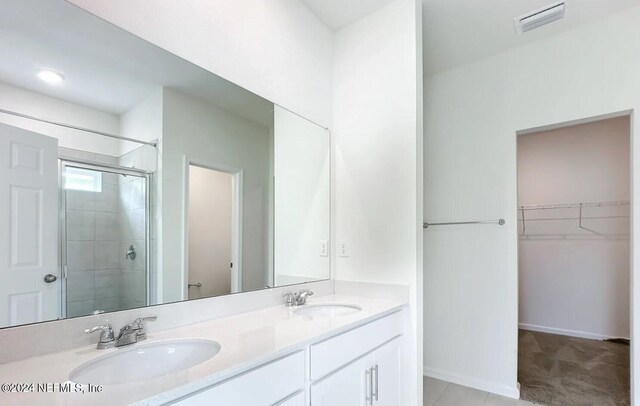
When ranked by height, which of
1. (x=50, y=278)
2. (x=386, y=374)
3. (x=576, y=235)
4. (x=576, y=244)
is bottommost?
(x=386, y=374)

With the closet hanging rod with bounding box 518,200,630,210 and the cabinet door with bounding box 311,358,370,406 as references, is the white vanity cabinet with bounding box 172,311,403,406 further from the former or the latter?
the closet hanging rod with bounding box 518,200,630,210

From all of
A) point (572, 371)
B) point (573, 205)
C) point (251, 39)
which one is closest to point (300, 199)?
point (251, 39)

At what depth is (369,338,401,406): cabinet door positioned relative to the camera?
1.60m

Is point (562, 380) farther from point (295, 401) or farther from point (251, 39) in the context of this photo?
point (251, 39)

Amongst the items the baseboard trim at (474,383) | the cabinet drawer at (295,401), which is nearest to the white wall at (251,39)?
the cabinet drawer at (295,401)

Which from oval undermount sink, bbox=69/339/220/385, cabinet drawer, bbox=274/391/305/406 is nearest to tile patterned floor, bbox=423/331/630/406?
cabinet drawer, bbox=274/391/305/406

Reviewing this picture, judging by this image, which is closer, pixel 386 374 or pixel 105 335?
pixel 105 335

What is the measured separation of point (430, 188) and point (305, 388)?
2168 mm

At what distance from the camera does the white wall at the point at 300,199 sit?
1.96m

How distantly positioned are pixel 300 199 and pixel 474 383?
6.62ft

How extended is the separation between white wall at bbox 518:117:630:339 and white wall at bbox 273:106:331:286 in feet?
10.5

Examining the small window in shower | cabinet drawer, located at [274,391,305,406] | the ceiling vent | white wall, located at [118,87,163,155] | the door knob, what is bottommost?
cabinet drawer, located at [274,391,305,406]

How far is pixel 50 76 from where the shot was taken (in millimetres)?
1098

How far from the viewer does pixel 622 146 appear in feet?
11.9
